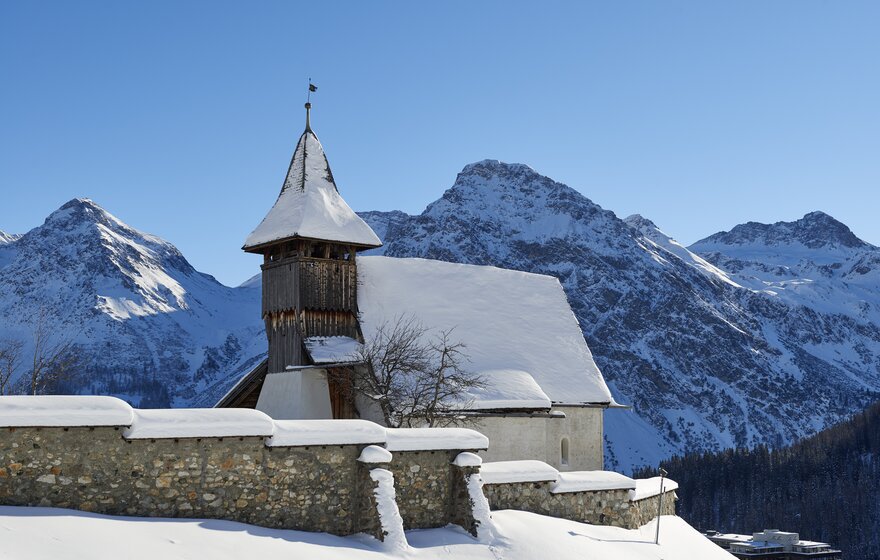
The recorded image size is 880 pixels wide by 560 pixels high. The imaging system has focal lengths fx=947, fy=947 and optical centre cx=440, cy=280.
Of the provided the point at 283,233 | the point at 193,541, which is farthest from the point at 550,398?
the point at 193,541

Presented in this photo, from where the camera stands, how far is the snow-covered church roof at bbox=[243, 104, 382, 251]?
3528cm

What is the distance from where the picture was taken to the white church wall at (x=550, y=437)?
3234 cm

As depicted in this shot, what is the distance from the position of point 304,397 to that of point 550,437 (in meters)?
8.92

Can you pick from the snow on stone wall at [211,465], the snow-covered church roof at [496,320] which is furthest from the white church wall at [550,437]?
the snow on stone wall at [211,465]

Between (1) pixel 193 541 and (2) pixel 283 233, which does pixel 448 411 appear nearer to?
(2) pixel 283 233

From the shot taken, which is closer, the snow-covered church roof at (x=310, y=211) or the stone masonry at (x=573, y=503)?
the stone masonry at (x=573, y=503)

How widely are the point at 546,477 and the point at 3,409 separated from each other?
13.0 m

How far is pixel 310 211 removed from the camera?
3572 cm

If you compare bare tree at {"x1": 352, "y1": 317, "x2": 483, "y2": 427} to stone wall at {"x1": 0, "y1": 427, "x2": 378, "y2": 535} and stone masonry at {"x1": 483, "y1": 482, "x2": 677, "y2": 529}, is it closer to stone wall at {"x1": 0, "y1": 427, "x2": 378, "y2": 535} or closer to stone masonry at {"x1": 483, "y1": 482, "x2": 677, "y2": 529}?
stone masonry at {"x1": 483, "y1": 482, "x2": 677, "y2": 529}

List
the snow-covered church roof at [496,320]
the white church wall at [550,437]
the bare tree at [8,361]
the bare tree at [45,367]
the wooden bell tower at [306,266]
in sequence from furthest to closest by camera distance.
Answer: the wooden bell tower at [306,266], the snow-covered church roof at [496,320], the bare tree at [8,361], the bare tree at [45,367], the white church wall at [550,437]

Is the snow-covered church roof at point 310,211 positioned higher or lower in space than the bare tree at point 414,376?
higher

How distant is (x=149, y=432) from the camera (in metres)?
17.4

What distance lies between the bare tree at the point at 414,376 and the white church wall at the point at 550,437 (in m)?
1.49

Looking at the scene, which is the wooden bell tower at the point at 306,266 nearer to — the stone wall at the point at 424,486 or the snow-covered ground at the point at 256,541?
the stone wall at the point at 424,486
